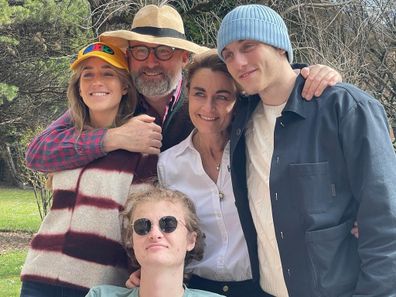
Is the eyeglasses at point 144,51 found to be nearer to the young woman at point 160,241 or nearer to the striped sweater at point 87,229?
the striped sweater at point 87,229

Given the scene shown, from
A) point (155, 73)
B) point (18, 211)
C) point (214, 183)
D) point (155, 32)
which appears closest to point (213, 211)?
point (214, 183)

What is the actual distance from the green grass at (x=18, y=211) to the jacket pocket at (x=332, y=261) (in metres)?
16.6

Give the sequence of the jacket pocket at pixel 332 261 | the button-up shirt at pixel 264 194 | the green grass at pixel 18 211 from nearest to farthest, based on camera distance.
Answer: the jacket pocket at pixel 332 261 < the button-up shirt at pixel 264 194 < the green grass at pixel 18 211

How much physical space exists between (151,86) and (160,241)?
3.28 ft

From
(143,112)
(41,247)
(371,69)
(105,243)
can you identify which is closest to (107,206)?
(105,243)

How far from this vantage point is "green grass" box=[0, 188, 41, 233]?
18.9 meters

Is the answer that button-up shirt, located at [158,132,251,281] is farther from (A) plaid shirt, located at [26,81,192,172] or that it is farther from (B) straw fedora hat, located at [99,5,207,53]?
(B) straw fedora hat, located at [99,5,207,53]

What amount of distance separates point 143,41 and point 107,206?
0.99 metres

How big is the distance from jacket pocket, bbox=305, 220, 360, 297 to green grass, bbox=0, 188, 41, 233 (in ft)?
54.5

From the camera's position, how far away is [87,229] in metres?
2.93

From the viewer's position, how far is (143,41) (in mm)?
3363

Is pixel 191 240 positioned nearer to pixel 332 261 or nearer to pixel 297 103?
pixel 332 261

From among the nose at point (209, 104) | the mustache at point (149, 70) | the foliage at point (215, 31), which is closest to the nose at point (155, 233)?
the nose at point (209, 104)

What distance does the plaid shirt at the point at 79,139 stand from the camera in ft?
9.93
